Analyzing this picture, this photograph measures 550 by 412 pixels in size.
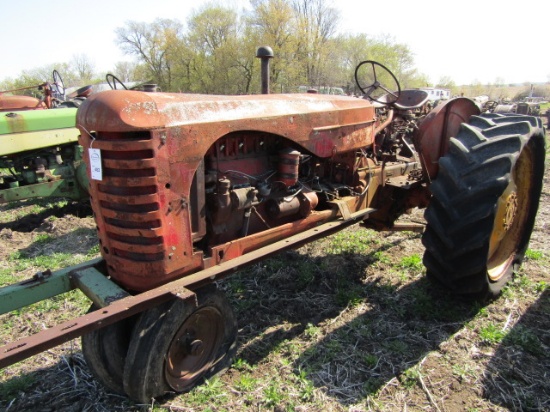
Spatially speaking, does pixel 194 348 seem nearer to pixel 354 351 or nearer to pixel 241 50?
pixel 354 351

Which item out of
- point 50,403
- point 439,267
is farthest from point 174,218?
point 439,267

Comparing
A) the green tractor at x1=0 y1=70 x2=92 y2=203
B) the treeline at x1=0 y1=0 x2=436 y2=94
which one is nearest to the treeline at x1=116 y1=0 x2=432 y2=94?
the treeline at x1=0 y1=0 x2=436 y2=94

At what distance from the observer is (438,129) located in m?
4.09

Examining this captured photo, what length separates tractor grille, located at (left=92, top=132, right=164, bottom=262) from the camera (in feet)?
6.84

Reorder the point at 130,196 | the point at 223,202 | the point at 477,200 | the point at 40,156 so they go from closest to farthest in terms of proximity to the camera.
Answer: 1. the point at 130,196
2. the point at 223,202
3. the point at 477,200
4. the point at 40,156

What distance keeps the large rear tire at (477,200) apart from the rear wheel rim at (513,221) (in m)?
0.01

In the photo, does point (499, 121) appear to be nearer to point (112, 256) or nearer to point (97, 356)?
point (112, 256)

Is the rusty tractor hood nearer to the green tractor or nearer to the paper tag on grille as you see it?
the paper tag on grille

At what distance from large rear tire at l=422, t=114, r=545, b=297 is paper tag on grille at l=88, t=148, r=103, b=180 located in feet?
7.41

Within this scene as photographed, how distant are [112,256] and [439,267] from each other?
232 centimetres

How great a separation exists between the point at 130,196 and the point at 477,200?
7.39 feet

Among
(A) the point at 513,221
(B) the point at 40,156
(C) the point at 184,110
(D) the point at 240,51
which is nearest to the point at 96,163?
(C) the point at 184,110

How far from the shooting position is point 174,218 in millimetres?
2275

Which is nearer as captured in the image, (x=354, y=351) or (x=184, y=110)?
(x=184, y=110)
